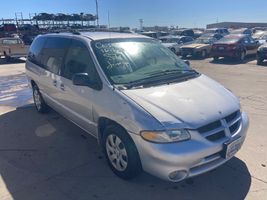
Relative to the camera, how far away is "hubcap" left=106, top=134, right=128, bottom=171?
3.61 m

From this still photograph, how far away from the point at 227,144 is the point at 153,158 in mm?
852

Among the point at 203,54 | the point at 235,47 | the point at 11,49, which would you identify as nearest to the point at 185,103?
the point at 235,47

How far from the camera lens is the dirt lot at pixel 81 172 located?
11.4ft

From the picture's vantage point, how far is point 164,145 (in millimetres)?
3115

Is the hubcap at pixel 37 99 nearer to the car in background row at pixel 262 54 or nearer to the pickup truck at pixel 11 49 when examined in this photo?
the car in background row at pixel 262 54

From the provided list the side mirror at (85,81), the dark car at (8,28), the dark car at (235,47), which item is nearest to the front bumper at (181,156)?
the side mirror at (85,81)

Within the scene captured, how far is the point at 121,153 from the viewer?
11.9ft

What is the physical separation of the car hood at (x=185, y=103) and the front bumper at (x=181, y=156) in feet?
0.67

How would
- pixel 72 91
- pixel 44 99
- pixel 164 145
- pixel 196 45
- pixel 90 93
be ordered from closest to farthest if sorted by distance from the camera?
pixel 164 145 < pixel 90 93 < pixel 72 91 < pixel 44 99 < pixel 196 45

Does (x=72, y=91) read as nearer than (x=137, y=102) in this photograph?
No

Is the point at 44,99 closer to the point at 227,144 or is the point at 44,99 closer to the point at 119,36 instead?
the point at 119,36

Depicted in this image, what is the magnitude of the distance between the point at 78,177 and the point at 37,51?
3407 millimetres

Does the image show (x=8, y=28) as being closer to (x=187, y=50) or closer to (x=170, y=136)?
(x=187, y=50)

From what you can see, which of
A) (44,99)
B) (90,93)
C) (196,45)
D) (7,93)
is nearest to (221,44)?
(196,45)
